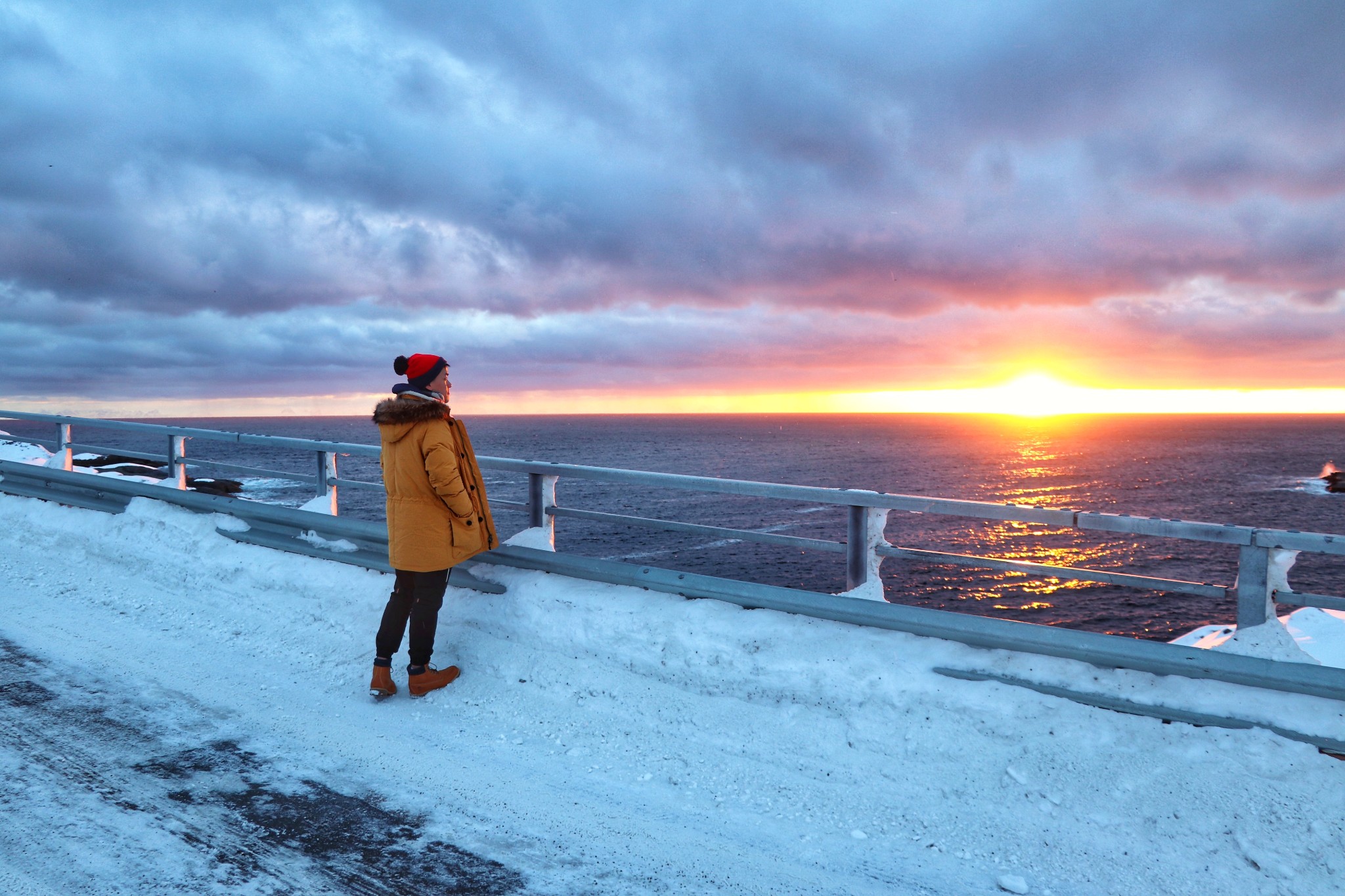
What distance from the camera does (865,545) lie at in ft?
16.1

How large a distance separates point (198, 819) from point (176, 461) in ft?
22.0

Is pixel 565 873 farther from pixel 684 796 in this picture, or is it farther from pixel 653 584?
pixel 653 584

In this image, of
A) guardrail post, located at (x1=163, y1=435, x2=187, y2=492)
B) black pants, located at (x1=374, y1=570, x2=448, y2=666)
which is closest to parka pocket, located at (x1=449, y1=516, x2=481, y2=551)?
black pants, located at (x1=374, y1=570, x2=448, y2=666)

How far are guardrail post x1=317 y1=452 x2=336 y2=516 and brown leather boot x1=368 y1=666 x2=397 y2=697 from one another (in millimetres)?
3210

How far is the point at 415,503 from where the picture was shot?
182 inches

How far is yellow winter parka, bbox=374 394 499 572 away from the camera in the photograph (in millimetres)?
4504

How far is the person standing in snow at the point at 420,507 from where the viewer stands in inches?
178

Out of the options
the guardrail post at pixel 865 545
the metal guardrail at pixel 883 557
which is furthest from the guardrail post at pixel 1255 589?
the guardrail post at pixel 865 545

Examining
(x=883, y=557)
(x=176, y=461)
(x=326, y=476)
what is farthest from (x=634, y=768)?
(x=176, y=461)

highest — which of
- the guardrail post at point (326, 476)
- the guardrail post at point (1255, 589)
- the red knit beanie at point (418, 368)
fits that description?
the red knit beanie at point (418, 368)

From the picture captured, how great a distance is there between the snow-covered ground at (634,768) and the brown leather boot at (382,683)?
0.34 ft

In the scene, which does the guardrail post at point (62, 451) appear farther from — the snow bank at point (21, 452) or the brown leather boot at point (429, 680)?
the brown leather boot at point (429, 680)

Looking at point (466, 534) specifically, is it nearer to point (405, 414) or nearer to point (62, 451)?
point (405, 414)

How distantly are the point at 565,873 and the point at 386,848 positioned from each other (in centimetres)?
74
